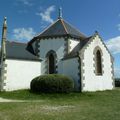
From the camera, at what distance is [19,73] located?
2381 cm

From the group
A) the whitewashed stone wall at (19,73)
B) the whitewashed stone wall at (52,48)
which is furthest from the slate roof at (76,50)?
the whitewashed stone wall at (19,73)

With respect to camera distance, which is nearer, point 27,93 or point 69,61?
point 27,93

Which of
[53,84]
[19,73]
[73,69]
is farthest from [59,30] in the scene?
[53,84]

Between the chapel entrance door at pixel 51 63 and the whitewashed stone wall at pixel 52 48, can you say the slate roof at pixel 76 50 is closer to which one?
the whitewashed stone wall at pixel 52 48

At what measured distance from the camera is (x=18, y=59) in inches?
944

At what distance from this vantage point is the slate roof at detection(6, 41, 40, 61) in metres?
24.0

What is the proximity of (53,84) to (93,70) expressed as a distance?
222 inches

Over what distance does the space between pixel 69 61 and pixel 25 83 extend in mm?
5448

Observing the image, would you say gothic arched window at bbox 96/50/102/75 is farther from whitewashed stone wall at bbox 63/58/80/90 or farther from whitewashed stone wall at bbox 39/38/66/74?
whitewashed stone wall at bbox 39/38/66/74

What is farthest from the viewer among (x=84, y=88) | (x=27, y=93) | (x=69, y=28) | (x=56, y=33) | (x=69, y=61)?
(x=69, y=28)

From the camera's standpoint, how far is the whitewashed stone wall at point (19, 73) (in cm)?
2305

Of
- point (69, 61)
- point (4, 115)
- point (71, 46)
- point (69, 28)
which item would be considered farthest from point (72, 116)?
point (69, 28)

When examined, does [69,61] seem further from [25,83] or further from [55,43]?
[25,83]

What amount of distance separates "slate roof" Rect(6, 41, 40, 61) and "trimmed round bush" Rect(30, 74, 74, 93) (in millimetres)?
4575
